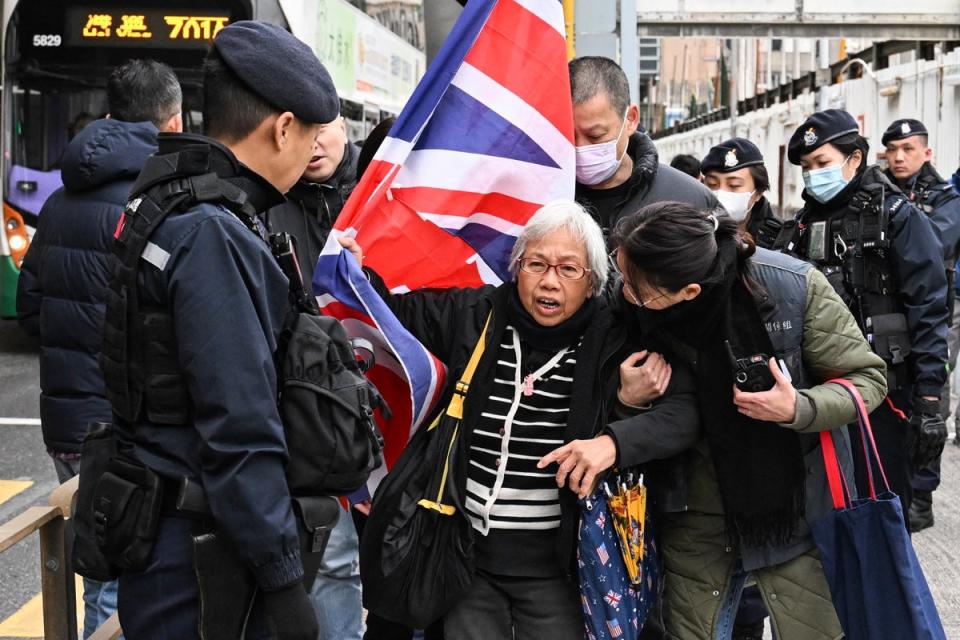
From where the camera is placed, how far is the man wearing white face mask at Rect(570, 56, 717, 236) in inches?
145

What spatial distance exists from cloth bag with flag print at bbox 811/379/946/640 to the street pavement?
6.95 ft

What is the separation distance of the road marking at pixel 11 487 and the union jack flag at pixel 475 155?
4.17 metres

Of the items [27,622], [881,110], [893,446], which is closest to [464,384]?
[893,446]

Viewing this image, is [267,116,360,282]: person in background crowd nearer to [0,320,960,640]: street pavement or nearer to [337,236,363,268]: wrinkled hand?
[337,236,363,268]: wrinkled hand

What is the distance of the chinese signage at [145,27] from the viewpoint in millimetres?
10180

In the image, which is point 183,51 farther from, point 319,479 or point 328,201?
point 319,479

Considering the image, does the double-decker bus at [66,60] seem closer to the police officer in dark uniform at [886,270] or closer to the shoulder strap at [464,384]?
the police officer in dark uniform at [886,270]

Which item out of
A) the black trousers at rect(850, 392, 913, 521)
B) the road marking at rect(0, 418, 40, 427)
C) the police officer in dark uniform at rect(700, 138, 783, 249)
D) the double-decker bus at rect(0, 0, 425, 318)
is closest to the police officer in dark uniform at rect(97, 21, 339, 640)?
the black trousers at rect(850, 392, 913, 521)

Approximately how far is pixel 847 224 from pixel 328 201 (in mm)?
2408

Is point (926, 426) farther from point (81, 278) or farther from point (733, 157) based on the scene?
point (81, 278)

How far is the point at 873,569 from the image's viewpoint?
2.85m

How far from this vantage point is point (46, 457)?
7695 mm

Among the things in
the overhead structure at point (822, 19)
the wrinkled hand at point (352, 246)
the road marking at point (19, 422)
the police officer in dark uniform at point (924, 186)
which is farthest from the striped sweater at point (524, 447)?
the overhead structure at point (822, 19)

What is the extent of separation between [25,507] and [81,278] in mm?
3078
